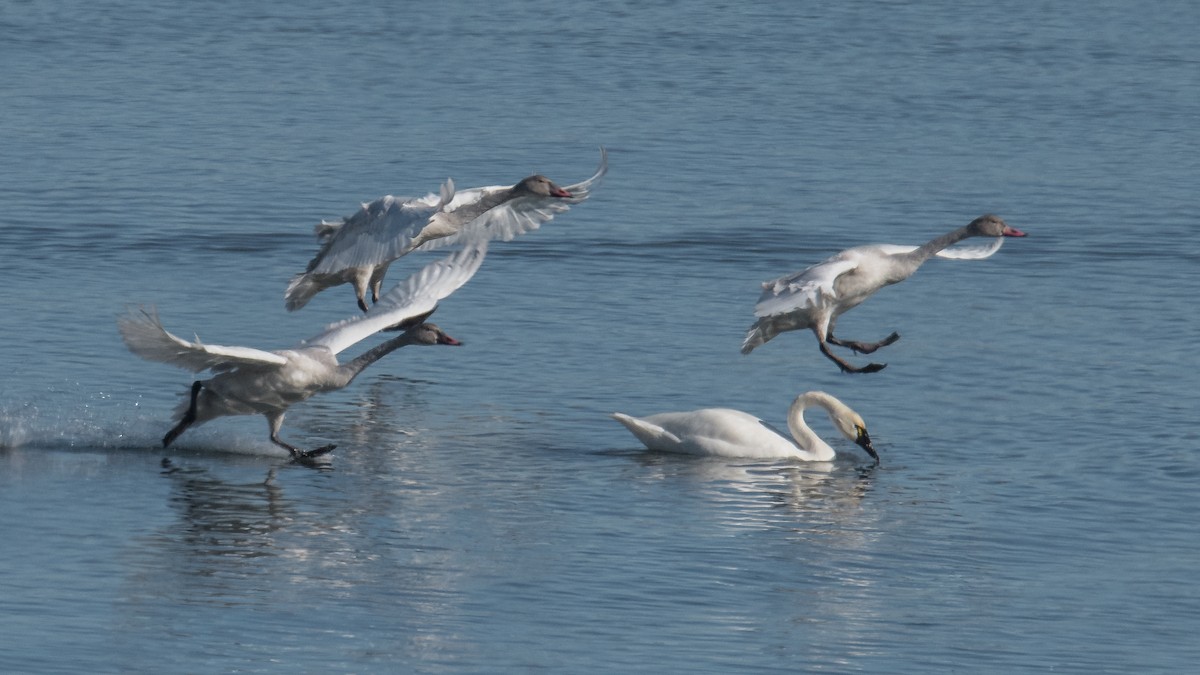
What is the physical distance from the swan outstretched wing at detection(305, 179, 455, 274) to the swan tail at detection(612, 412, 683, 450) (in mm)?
2360

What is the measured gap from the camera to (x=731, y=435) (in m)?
14.0

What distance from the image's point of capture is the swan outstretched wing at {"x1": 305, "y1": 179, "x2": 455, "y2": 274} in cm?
1588

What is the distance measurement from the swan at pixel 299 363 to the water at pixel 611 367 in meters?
0.39

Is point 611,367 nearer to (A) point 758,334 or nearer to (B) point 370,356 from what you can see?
(A) point 758,334

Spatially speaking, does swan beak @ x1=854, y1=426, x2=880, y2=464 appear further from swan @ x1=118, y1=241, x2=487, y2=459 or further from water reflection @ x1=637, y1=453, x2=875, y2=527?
swan @ x1=118, y1=241, x2=487, y2=459

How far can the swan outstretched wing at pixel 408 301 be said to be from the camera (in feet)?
44.8

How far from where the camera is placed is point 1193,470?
13867 millimetres

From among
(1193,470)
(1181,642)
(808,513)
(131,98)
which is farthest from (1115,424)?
(131,98)

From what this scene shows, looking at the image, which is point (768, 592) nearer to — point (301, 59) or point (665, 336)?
point (665, 336)

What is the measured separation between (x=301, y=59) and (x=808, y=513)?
20941 mm

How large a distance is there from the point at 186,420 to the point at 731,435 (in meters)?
3.35

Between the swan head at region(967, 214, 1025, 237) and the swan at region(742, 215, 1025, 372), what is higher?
the swan head at region(967, 214, 1025, 237)

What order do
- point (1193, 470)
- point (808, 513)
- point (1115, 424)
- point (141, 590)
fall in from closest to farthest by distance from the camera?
point (141, 590), point (808, 513), point (1193, 470), point (1115, 424)

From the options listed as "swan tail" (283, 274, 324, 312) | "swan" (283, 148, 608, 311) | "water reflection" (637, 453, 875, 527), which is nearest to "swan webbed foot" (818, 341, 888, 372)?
"water reflection" (637, 453, 875, 527)
